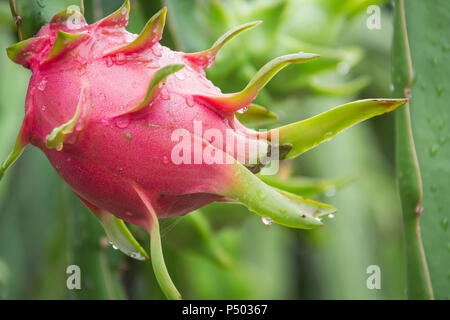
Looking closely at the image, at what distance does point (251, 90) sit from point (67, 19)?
228 millimetres

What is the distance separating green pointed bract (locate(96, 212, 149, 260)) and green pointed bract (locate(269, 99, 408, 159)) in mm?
190

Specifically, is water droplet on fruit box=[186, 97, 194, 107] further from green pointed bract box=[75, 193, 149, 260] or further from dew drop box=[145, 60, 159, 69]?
green pointed bract box=[75, 193, 149, 260]

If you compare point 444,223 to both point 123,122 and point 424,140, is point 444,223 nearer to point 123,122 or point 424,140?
point 424,140

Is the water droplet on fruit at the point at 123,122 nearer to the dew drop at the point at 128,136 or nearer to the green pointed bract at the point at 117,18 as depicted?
the dew drop at the point at 128,136

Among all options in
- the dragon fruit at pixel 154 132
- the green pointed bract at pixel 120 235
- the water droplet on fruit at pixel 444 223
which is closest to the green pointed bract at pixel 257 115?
the dragon fruit at pixel 154 132

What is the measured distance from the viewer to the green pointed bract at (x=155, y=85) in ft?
1.70

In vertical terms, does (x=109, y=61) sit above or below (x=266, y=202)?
above

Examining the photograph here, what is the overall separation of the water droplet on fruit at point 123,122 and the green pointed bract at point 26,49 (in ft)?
0.50

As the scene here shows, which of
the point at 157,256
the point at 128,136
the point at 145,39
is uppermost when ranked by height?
the point at 145,39

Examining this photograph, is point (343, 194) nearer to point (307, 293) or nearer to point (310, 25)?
point (307, 293)

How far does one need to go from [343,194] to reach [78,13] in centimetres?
144

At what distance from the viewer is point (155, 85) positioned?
537 mm

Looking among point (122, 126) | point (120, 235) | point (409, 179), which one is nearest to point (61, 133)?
point (122, 126)
